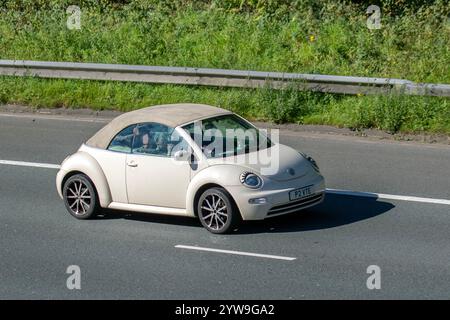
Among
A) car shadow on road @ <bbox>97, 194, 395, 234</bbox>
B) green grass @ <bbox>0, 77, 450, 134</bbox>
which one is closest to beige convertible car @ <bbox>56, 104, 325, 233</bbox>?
car shadow on road @ <bbox>97, 194, 395, 234</bbox>

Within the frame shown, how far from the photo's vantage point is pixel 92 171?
14164 millimetres

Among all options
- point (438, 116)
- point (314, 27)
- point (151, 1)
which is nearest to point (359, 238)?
point (438, 116)

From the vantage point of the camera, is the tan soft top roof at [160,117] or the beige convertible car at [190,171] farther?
the tan soft top roof at [160,117]

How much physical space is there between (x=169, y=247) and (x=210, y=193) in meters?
0.87

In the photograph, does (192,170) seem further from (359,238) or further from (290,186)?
(359,238)

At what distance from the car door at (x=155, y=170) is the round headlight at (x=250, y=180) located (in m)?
0.79

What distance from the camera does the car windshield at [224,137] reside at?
13648mm

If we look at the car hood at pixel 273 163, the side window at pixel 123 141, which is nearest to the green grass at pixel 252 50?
the car hood at pixel 273 163

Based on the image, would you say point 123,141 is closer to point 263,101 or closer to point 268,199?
point 268,199

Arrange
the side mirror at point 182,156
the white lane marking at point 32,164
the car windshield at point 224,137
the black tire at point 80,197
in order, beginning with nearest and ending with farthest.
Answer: the side mirror at point 182,156, the car windshield at point 224,137, the black tire at point 80,197, the white lane marking at point 32,164

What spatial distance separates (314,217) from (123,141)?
9.17ft

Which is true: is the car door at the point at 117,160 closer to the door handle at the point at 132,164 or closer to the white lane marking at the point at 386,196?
the door handle at the point at 132,164

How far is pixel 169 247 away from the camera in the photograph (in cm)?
1294
